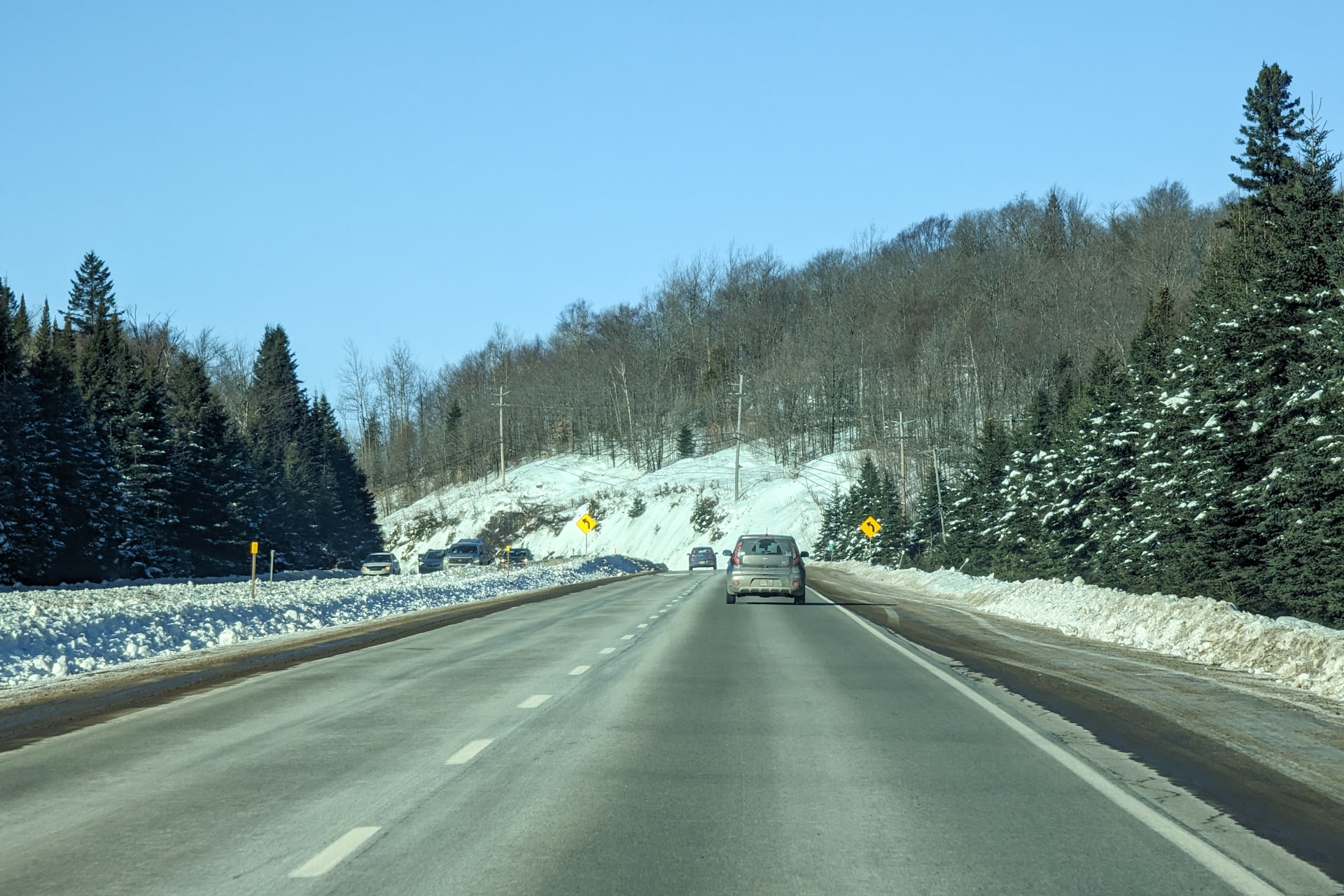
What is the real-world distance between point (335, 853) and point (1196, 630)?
15.2m

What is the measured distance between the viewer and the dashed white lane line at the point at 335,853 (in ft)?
19.0

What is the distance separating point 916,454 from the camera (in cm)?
10356

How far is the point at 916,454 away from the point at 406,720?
95.2 m

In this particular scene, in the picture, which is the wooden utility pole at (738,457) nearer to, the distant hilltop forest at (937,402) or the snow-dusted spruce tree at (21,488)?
the distant hilltop forest at (937,402)

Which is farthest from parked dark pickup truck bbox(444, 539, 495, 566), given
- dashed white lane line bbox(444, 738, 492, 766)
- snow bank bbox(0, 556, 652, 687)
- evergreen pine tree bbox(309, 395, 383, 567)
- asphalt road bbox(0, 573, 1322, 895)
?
dashed white lane line bbox(444, 738, 492, 766)

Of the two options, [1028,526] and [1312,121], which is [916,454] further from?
[1312,121]

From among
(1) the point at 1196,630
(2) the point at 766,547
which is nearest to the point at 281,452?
(2) the point at 766,547

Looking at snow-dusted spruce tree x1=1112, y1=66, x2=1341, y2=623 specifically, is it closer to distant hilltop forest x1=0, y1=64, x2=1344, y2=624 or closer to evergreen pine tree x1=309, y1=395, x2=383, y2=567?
distant hilltop forest x1=0, y1=64, x2=1344, y2=624

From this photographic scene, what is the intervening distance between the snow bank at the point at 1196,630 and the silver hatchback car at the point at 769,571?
4.92 meters

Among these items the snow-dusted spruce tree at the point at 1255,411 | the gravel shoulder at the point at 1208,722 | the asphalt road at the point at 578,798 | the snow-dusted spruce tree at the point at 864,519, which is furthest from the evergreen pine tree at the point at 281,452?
the asphalt road at the point at 578,798

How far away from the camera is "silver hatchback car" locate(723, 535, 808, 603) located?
32.8 metres

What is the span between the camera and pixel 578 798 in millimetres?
7566

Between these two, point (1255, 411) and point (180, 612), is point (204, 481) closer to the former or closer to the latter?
point (180, 612)

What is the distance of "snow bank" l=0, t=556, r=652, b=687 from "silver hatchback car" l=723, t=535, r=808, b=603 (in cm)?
882
